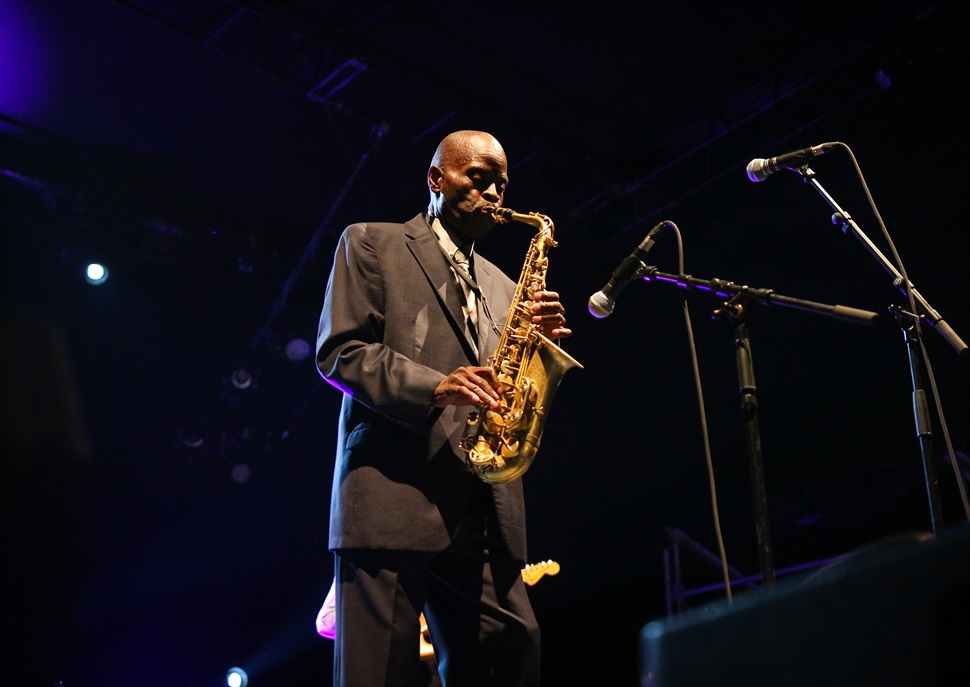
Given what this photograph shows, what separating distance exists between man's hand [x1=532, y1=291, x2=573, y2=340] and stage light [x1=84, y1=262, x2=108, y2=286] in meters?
6.42

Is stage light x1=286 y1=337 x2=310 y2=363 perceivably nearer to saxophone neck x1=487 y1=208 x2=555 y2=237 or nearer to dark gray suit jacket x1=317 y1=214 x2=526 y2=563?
saxophone neck x1=487 y1=208 x2=555 y2=237

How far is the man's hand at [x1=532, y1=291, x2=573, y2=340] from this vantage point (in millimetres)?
3129

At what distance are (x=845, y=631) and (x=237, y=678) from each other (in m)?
8.26

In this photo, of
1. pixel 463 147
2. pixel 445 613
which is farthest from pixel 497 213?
pixel 445 613

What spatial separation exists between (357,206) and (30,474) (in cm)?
769

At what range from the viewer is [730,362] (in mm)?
Result: 8562

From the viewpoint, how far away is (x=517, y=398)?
10.3ft

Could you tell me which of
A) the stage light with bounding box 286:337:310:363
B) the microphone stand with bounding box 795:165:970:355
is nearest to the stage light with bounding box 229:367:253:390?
the stage light with bounding box 286:337:310:363

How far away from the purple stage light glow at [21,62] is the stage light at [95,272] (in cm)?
132

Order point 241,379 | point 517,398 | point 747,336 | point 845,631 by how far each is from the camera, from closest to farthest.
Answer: point 845,631, point 747,336, point 517,398, point 241,379

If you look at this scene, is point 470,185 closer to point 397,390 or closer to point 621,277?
point 621,277

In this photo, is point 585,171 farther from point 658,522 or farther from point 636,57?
point 658,522

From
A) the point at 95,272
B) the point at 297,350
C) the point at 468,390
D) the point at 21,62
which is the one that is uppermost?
the point at 21,62

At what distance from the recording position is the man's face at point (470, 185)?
3344 millimetres
